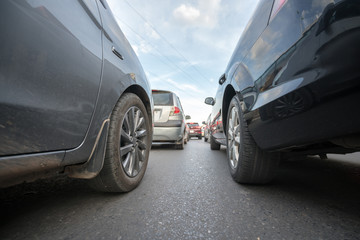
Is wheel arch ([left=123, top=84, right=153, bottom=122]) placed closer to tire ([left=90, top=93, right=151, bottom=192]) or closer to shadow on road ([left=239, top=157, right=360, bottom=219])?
tire ([left=90, top=93, right=151, bottom=192])

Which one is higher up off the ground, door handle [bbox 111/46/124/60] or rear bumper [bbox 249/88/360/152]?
door handle [bbox 111/46/124/60]

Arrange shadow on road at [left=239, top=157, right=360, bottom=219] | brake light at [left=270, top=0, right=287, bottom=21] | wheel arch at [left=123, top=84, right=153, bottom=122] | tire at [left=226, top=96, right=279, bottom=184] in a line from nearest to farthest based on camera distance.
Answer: brake light at [left=270, top=0, right=287, bottom=21] → shadow on road at [left=239, top=157, right=360, bottom=219] → tire at [left=226, top=96, right=279, bottom=184] → wheel arch at [left=123, top=84, right=153, bottom=122]

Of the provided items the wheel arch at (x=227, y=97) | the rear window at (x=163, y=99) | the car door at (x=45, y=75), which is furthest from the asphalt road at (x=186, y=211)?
the rear window at (x=163, y=99)

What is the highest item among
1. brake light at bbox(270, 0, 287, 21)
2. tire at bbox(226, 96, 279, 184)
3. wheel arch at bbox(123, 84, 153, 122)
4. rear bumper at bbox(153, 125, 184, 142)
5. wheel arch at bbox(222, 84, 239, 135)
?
brake light at bbox(270, 0, 287, 21)

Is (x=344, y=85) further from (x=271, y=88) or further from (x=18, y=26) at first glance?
(x=18, y=26)

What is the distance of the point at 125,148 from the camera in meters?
1.29

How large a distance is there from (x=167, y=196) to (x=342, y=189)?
1.39 metres

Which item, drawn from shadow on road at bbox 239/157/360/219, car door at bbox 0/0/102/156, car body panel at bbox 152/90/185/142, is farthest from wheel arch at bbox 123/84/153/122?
car body panel at bbox 152/90/185/142

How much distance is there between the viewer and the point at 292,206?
1043mm

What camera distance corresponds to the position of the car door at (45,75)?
54cm

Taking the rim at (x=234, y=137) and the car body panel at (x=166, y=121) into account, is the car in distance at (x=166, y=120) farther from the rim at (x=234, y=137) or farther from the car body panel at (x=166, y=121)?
the rim at (x=234, y=137)

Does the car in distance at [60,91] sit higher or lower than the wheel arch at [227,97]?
lower

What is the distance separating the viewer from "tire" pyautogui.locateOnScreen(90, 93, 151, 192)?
3.63 ft

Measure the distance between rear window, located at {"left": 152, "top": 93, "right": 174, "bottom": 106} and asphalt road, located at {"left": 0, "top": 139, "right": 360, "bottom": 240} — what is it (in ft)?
8.30
